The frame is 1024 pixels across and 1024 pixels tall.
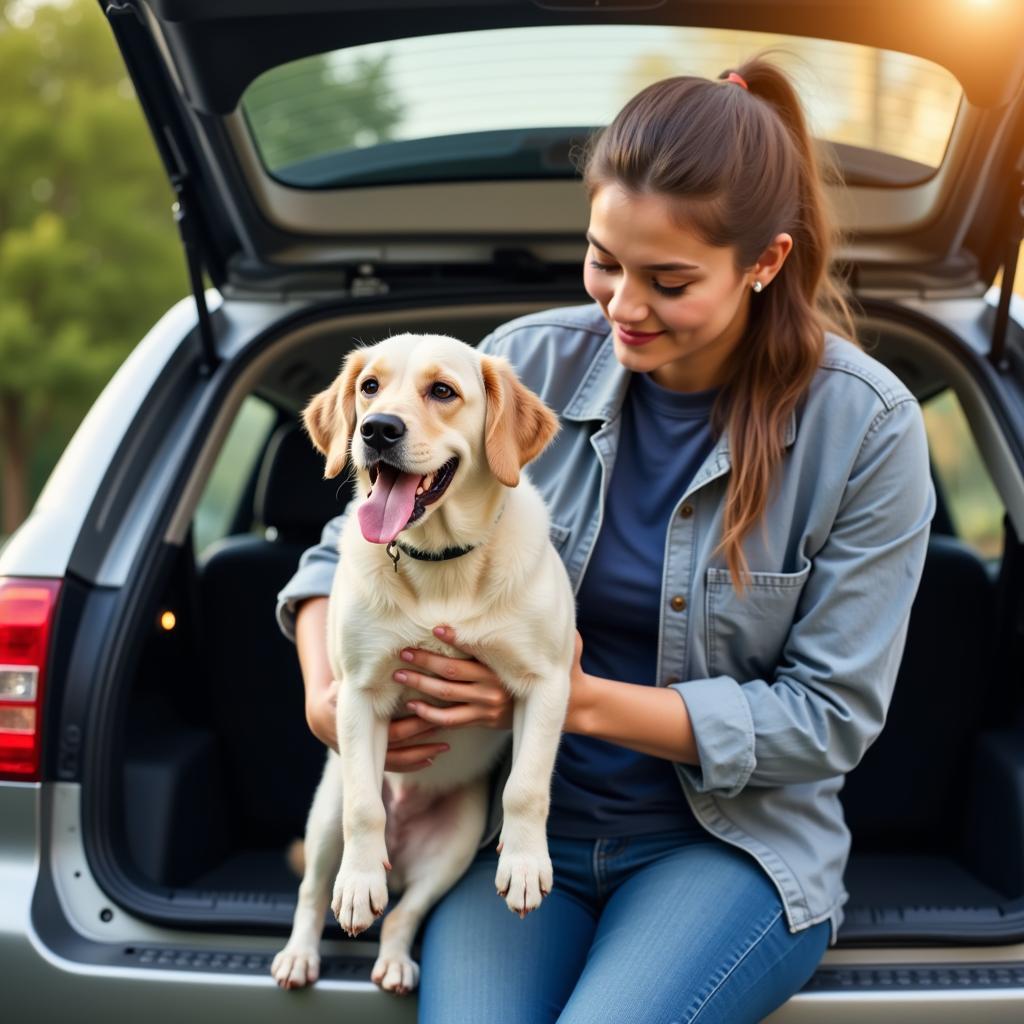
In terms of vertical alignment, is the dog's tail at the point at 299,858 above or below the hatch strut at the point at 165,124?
below

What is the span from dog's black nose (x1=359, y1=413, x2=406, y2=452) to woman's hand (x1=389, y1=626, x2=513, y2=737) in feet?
1.09

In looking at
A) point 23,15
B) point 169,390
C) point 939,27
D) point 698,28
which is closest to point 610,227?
point 698,28

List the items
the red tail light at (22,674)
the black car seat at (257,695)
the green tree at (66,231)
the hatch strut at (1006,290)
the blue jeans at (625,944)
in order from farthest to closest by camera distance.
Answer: the green tree at (66,231) < the black car seat at (257,695) < the hatch strut at (1006,290) < the red tail light at (22,674) < the blue jeans at (625,944)

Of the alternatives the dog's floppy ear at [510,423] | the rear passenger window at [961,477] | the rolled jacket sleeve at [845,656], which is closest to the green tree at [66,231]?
the rear passenger window at [961,477]

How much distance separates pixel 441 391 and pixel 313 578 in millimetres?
518

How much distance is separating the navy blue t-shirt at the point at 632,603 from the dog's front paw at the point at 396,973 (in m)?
0.34

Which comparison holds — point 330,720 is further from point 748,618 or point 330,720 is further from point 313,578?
point 748,618

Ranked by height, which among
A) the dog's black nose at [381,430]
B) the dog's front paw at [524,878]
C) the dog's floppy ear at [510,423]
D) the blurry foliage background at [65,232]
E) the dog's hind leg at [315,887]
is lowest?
the blurry foliage background at [65,232]

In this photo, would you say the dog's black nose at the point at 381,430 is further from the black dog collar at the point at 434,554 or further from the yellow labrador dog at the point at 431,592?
the black dog collar at the point at 434,554

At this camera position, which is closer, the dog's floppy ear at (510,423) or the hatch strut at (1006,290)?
the dog's floppy ear at (510,423)

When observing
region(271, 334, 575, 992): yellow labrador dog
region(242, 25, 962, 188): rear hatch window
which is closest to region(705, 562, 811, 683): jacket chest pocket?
region(271, 334, 575, 992): yellow labrador dog

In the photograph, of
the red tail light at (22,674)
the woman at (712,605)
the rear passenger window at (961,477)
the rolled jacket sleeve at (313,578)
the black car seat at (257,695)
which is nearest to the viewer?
the woman at (712,605)

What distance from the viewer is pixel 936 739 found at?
3.02m

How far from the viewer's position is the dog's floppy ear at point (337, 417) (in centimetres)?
215
